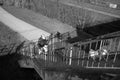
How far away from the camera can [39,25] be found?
→ 1488 centimetres

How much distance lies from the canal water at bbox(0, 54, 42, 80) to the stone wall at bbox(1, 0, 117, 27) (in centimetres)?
637

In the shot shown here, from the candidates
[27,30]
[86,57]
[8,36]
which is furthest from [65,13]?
[86,57]

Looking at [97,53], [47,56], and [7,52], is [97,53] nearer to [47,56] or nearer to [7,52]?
[47,56]

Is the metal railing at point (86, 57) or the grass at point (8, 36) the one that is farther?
the grass at point (8, 36)

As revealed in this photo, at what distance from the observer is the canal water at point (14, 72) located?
25.2 feet

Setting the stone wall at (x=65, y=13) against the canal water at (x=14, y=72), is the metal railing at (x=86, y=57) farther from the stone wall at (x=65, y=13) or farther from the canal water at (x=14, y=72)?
the stone wall at (x=65, y=13)

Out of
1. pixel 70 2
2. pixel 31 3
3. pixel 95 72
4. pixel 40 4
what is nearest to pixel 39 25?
pixel 70 2

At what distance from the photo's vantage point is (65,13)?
15344mm

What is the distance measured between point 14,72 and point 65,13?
356 inches

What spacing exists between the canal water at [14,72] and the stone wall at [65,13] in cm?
637

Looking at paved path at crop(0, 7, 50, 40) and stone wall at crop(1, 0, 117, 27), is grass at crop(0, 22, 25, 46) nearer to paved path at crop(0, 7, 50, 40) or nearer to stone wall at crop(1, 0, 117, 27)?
paved path at crop(0, 7, 50, 40)

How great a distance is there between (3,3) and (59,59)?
21.2 metres

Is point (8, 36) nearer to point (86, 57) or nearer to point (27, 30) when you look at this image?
point (27, 30)

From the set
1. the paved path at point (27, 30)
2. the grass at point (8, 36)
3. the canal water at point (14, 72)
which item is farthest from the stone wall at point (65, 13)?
the canal water at point (14, 72)
